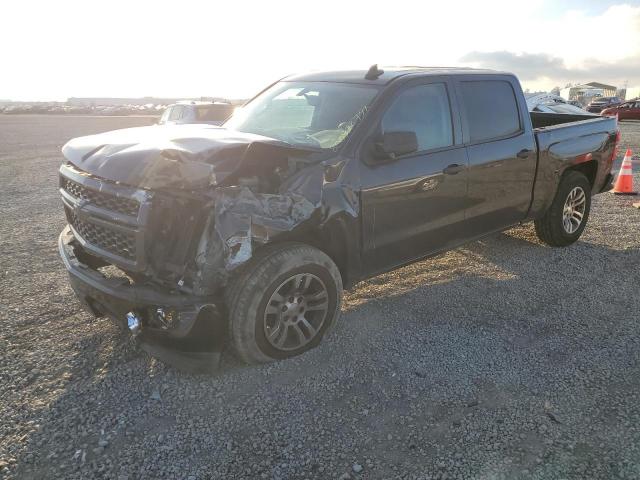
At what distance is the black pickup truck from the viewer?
10.3 ft

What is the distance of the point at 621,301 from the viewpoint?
15.0 feet

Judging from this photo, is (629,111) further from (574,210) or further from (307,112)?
(307,112)

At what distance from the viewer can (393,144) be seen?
370 cm

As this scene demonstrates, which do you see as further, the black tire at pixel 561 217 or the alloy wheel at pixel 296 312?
the black tire at pixel 561 217

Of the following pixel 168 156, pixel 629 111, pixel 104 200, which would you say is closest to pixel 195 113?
pixel 104 200

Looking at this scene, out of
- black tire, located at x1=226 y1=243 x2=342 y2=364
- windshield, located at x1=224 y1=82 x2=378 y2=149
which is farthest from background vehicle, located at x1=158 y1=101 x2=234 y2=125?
black tire, located at x1=226 y1=243 x2=342 y2=364

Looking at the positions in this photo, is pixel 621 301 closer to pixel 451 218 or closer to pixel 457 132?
pixel 451 218

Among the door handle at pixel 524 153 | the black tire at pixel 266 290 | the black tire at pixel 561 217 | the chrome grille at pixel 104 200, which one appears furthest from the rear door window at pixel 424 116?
the black tire at pixel 561 217

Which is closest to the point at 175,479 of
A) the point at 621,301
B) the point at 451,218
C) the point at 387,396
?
the point at 387,396

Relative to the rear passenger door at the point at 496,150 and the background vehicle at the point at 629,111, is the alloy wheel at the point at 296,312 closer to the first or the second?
the rear passenger door at the point at 496,150

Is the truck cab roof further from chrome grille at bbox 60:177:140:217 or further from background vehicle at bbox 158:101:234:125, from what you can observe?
background vehicle at bbox 158:101:234:125

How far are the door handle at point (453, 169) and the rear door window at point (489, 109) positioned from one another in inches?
13.9

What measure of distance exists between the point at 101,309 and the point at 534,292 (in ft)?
12.3

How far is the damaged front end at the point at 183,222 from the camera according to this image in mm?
3105
